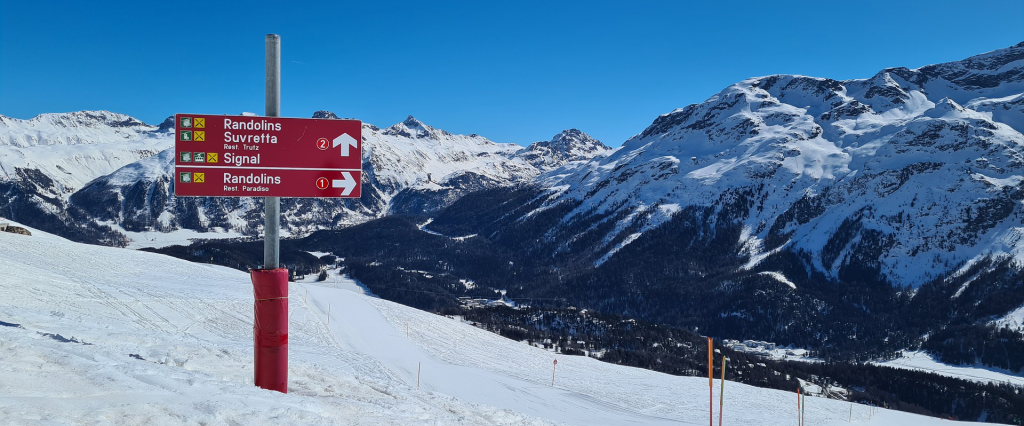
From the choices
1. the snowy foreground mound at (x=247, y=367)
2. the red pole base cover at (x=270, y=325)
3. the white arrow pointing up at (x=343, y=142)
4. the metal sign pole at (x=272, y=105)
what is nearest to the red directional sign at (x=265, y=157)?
the white arrow pointing up at (x=343, y=142)

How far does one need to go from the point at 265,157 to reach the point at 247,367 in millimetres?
6338

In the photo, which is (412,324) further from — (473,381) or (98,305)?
(98,305)

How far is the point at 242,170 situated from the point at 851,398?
11154cm

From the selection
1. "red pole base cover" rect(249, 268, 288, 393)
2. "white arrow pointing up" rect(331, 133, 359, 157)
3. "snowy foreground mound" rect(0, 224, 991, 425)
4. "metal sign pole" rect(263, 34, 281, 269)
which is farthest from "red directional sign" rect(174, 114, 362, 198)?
"snowy foreground mound" rect(0, 224, 991, 425)

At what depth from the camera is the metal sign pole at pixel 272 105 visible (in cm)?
925

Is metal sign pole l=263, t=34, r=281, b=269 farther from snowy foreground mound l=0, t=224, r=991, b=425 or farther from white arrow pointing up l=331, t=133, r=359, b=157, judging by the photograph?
snowy foreground mound l=0, t=224, r=991, b=425

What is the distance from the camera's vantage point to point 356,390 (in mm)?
12172

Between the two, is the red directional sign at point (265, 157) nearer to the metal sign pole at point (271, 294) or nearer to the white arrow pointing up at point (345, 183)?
the white arrow pointing up at point (345, 183)

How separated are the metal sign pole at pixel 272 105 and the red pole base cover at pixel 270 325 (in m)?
0.32

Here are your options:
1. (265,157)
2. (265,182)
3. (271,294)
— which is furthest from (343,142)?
(271,294)

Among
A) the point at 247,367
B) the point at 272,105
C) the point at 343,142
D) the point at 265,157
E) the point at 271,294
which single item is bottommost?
the point at 247,367

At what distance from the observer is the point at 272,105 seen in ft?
30.3

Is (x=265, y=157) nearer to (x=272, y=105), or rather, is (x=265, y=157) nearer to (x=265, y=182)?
(x=265, y=182)

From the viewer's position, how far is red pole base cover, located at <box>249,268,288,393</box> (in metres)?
9.27
